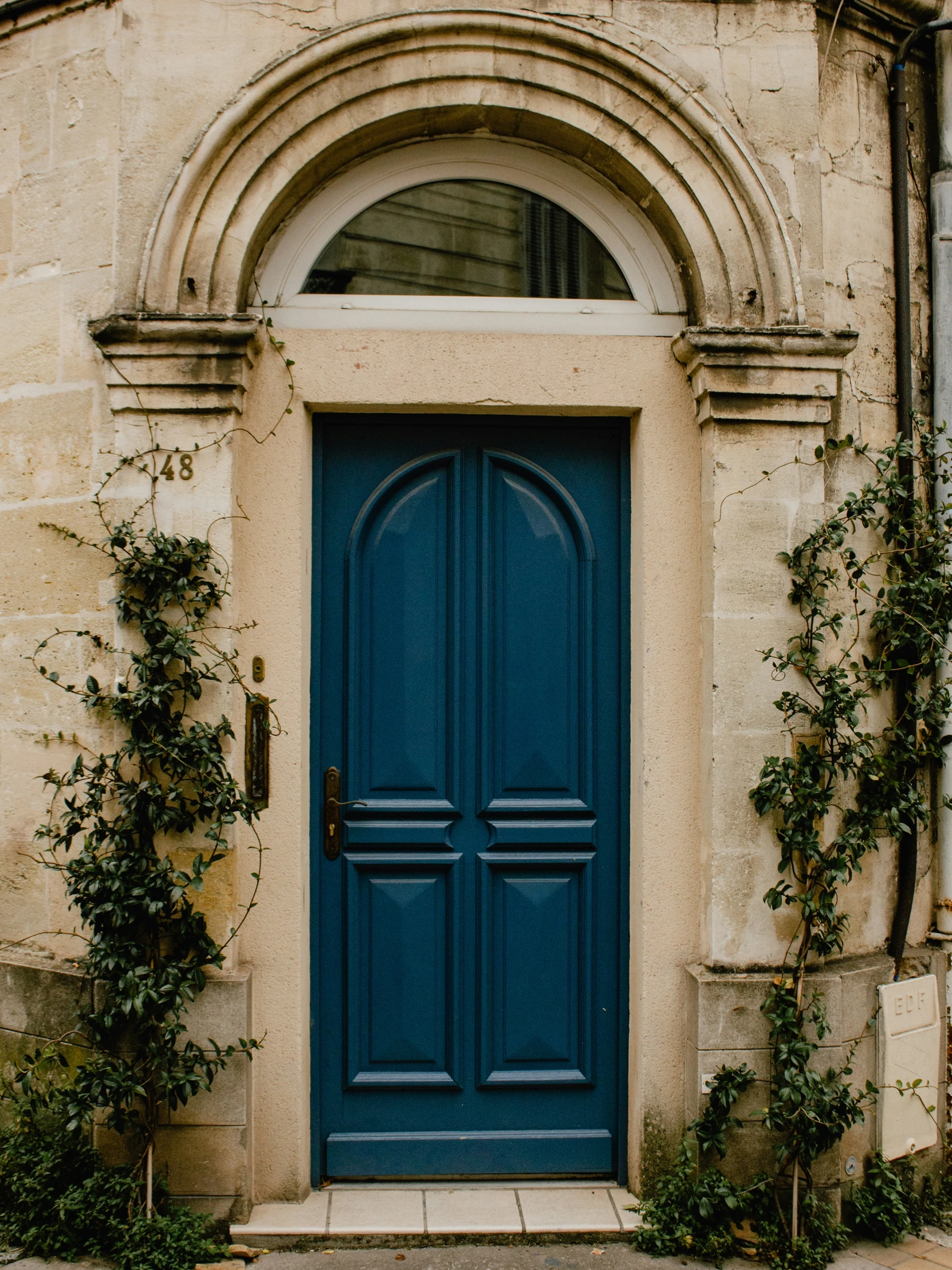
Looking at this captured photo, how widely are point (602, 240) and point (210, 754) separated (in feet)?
7.70

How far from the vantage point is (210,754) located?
3.14m

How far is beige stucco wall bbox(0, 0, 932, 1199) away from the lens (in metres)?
3.31

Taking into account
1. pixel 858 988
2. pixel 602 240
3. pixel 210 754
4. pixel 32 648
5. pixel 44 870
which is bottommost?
pixel 858 988

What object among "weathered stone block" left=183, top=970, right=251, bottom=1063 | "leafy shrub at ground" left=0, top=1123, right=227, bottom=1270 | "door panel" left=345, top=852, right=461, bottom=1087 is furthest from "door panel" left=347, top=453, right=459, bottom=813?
"leafy shrub at ground" left=0, top=1123, right=227, bottom=1270

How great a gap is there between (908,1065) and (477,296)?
3.19 meters

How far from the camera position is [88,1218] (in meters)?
3.06

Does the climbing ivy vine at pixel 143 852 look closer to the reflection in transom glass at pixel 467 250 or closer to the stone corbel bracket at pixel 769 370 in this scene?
the reflection in transom glass at pixel 467 250

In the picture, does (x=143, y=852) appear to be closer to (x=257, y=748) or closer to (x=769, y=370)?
(x=257, y=748)

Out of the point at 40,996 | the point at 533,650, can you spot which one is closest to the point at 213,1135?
the point at 40,996

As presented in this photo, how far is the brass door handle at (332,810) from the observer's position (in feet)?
11.6

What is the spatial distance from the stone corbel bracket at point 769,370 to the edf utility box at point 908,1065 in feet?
6.82

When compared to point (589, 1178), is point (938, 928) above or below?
above

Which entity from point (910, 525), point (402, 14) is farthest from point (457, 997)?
point (402, 14)

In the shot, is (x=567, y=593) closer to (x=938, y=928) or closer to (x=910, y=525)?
(x=910, y=525)
